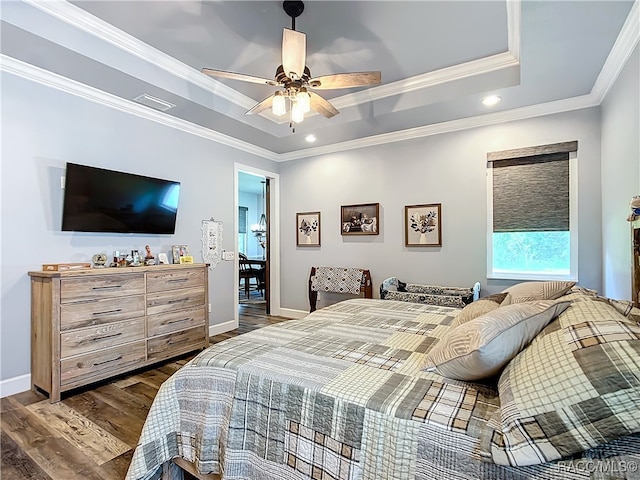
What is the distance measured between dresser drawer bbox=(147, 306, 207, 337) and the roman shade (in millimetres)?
3561

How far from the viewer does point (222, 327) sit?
4480 millimetres

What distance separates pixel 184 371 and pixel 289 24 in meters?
2.61

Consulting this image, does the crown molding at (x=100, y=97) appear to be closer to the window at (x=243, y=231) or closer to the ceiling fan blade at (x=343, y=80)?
the ceiling fan blade at (x=343, y=80)

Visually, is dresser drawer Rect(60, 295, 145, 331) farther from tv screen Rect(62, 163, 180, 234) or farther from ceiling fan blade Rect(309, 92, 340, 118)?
ceiling fan blade Rect(309, 92, 340, 118)

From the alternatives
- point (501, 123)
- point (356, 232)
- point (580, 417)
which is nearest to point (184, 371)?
point (580, 417)

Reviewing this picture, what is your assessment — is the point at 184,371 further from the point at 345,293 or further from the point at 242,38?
the point at 345,293

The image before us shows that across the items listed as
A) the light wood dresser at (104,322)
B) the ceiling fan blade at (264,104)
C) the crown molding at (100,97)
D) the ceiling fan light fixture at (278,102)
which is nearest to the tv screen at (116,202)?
the light wood dresser at (104,322)

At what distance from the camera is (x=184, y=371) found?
1.55 meters

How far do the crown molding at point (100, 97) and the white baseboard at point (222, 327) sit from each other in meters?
2.49

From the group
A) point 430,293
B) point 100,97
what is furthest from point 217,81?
point 430,293

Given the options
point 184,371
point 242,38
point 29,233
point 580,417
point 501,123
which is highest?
point 242,38

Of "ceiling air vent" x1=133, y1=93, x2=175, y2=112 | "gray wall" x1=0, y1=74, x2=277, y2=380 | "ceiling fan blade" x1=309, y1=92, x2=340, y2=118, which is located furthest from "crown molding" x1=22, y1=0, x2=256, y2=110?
"ceiling fan blade" x1=309, y1=92, x2=340, y2=118

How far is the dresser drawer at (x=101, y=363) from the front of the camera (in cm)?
261

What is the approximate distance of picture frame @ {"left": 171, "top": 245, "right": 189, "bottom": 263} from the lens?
3828 mm
